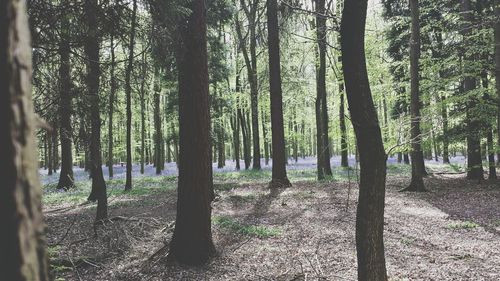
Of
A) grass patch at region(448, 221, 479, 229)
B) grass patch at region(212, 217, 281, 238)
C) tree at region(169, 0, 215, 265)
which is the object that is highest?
tree at region(169, 0, 215, 265)

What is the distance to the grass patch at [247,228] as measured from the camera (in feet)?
26.6

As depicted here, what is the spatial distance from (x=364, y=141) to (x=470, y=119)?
449 inches

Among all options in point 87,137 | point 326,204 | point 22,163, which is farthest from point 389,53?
point 22,163

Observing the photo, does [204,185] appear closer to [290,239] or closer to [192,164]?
[192,164]

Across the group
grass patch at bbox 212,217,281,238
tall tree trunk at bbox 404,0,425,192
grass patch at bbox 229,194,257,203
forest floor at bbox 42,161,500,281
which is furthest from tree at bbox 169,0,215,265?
tall tree trunk at bbox 404,0,425,192

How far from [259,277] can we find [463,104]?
38.9ft

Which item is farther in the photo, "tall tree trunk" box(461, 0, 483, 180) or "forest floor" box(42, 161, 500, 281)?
"tall tree trunk" box(461, 0, 483, 180)

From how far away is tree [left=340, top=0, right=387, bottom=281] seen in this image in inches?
140

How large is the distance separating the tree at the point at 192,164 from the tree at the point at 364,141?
3.30 m

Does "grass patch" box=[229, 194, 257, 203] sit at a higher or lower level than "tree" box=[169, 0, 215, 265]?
lower

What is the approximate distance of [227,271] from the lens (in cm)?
603

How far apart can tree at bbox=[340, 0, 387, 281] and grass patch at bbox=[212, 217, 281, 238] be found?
439 cm

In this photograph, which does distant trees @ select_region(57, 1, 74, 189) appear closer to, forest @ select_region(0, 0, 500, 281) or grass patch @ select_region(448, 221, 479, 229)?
forest @ select_region(0, 0, 500, 281)

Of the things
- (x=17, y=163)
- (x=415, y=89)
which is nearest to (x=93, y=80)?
(x=17, y=163)
